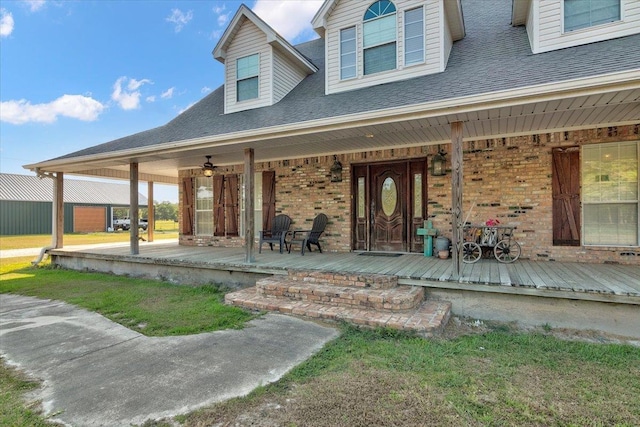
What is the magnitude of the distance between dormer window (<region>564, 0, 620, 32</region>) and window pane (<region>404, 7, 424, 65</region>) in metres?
2.19

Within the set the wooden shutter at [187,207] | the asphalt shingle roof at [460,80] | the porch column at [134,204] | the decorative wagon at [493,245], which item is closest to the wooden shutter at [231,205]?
the wooden shutter at [187,207]

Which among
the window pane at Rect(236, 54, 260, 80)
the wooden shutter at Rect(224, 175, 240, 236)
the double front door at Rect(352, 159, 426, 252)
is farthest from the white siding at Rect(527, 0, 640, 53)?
the wooden shutter at Rect(224, 175, 240, 236)

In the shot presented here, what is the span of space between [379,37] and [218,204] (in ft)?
18.8

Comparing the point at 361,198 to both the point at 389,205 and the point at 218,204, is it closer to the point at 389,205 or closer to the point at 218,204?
the point at 389,205

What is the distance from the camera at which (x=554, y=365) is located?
9.69ft

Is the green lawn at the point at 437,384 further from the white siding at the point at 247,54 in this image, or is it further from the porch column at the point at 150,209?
the porch column at the point at 150,209

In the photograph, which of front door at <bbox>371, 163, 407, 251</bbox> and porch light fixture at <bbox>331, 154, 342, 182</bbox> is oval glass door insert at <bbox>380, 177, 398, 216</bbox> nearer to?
front door at <bbox>371, 163, 407, 251</bbox>

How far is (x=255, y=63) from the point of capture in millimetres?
7727

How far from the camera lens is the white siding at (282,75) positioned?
757cm

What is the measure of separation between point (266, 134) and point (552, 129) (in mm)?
4836

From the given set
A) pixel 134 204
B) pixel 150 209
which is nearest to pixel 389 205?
pixel 134 204

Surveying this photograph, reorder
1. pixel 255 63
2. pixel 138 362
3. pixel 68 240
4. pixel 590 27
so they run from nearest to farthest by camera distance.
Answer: pixel 138 362 → pixel 590 27 → pixel 255 63 → pixel 68 240

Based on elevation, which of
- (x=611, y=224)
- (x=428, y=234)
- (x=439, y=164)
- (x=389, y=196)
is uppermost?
(x=439, y=164)

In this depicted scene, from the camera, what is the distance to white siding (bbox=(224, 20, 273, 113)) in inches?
297
